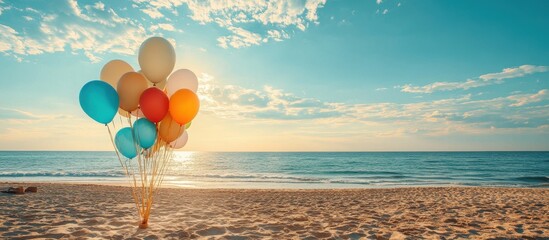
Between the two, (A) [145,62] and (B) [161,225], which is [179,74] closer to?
(A) [145,62]

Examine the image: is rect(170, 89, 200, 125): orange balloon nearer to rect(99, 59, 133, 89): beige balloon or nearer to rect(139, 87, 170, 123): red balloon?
rect(139, 87, 170, 123): red balloon

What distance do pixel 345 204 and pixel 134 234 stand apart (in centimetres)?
→ 633

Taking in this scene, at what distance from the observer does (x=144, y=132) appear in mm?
5195

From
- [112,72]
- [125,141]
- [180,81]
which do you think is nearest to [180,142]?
[125,141]

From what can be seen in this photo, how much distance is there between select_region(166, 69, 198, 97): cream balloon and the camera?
579cm

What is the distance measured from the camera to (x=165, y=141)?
5633 millimetres

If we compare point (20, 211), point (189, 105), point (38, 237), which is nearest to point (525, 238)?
point (189, 105)

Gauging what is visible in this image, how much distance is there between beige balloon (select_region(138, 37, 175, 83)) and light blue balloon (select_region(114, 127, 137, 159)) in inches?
43.2

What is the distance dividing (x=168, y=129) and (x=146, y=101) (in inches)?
28.9

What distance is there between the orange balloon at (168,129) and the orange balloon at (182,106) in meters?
0.22

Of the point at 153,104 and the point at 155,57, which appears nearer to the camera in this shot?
the point at 153,104

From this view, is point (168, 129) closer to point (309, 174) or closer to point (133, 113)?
point (133, 113)

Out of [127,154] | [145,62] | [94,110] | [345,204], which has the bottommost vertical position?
[345,204]

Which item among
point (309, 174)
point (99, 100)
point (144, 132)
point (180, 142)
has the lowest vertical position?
point (309, 174)
